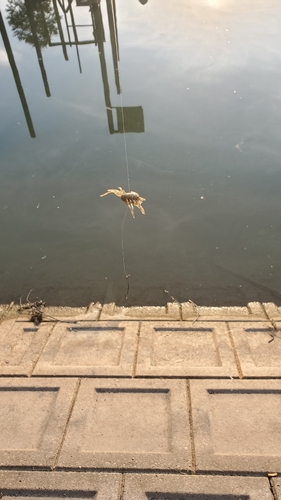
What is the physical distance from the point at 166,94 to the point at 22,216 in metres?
4.73

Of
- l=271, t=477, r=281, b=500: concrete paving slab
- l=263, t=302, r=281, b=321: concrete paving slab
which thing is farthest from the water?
l=271, t=477, r=281, b=500: concrete paving slab

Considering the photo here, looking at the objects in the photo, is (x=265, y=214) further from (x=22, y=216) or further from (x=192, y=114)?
(x=22, y=216)

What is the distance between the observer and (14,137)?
762 centimetres

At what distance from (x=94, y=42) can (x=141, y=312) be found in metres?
10.1

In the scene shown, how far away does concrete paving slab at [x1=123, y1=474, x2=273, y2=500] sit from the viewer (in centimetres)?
273

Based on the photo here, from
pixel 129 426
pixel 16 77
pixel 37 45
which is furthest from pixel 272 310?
pixel 37 45

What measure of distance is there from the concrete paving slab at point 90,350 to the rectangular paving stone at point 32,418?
0.54 feet

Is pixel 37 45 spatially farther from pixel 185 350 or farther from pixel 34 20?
pixel 185 350

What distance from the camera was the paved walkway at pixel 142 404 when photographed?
285 centimetres

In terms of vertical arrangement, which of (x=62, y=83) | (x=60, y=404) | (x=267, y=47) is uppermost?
(x=267, y=47)

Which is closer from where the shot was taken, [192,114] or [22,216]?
[22,216]

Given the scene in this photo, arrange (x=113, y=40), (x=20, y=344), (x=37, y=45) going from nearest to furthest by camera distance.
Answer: (x=20, y=344)
(x=113, y=40)
(x=37, y=45)

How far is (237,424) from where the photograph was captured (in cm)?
315

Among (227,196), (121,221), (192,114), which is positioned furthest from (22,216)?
(192,114)
